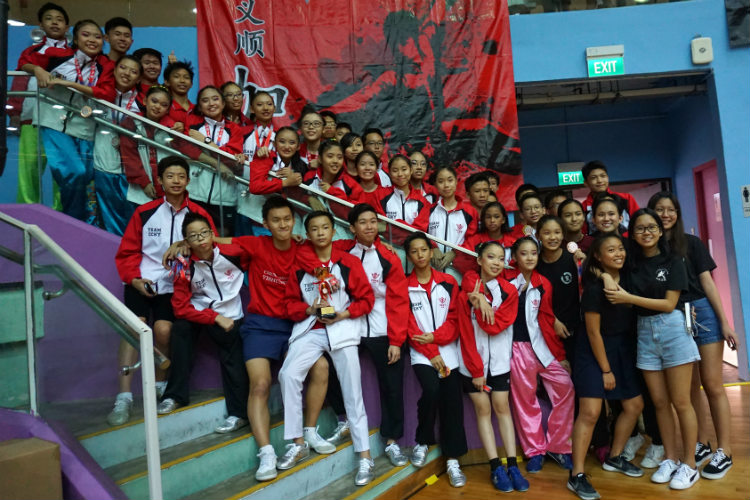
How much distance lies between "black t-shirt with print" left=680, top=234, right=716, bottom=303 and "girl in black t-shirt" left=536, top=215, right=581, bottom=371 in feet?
2.05

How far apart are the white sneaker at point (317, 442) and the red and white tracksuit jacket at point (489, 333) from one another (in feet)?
3.17

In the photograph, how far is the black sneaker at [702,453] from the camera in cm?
330

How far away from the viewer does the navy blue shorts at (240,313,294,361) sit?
3.01m

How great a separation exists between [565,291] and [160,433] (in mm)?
2454

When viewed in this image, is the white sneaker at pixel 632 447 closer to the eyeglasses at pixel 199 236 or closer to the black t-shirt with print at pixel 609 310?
the black t-shirt with print at pixel 609 310

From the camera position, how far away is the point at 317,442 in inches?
116

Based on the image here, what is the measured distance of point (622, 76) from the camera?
18.6 feet

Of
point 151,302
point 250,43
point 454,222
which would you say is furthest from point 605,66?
point 151,302

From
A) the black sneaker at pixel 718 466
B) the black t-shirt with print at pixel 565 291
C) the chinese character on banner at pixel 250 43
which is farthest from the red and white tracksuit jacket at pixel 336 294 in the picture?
the chinese character on banner at pixel 250 43

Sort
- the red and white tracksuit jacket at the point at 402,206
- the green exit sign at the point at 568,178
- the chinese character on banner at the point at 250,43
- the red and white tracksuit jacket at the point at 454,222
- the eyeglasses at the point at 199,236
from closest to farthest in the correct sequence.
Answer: the eyeglasses at the point at 199,236, the red and white tracksuit jacket at the point at 454,222, the red and white tracksuit jacket at the point at 402,206, the chinese character on banner at the point at 250,43, the green exit sign at the point at 568,178

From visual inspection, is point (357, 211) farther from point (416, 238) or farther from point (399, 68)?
point (399, 68)

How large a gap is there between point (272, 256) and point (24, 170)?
1.68 metres

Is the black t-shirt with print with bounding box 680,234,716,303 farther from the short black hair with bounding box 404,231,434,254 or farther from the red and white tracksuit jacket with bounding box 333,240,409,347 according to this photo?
the red and white tracksuit jacket with bounding box 333,240,409,347

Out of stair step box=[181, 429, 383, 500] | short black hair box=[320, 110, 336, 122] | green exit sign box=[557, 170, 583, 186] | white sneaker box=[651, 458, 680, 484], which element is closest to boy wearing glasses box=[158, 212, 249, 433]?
stair step box=[181, 429, 383, 500]
